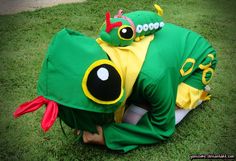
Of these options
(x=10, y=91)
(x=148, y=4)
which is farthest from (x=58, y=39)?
(x=148, y=4)

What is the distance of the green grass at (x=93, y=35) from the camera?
59.4 inches

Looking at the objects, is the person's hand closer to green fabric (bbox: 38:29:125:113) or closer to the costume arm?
the costume arm

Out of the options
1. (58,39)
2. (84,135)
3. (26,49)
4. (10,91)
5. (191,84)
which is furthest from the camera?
(26,49)

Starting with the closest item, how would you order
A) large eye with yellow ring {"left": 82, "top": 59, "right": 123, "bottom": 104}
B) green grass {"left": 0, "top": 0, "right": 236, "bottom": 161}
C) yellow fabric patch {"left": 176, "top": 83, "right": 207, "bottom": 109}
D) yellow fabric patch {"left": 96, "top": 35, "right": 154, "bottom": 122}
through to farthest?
large eye with yellow ring {"left": 82, "top": 59, "right": 123, "bottom": 104}
yellow fabric patch {"left": 96, "top": 35, "right": 154, "bottom": 122}
green grass {"left": 0, "top": 0, "right": 236, "bottom": 161}
yellow fabric patch {"left": 176, "top": 83, "right": 207, "bottom": 109}

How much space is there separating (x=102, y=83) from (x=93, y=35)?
1.40 meters

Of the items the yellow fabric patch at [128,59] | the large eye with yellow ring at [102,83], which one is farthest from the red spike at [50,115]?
the yellow fabric patch at [128,59]

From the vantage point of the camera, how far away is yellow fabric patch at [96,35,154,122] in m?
1.33

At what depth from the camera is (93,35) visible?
2.53m

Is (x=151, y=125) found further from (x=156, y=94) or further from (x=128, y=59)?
(x=128, y=59)

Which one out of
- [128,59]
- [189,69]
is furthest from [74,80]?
[189,69]

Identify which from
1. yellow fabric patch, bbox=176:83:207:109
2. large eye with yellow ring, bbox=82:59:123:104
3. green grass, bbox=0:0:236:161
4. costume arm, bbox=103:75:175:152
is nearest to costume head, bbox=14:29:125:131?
large eye with yellow ring, bbox=82:59:123:104

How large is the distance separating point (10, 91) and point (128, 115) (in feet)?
2.45

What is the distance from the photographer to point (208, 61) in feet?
5.44

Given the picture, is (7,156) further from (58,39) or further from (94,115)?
(58,39)
